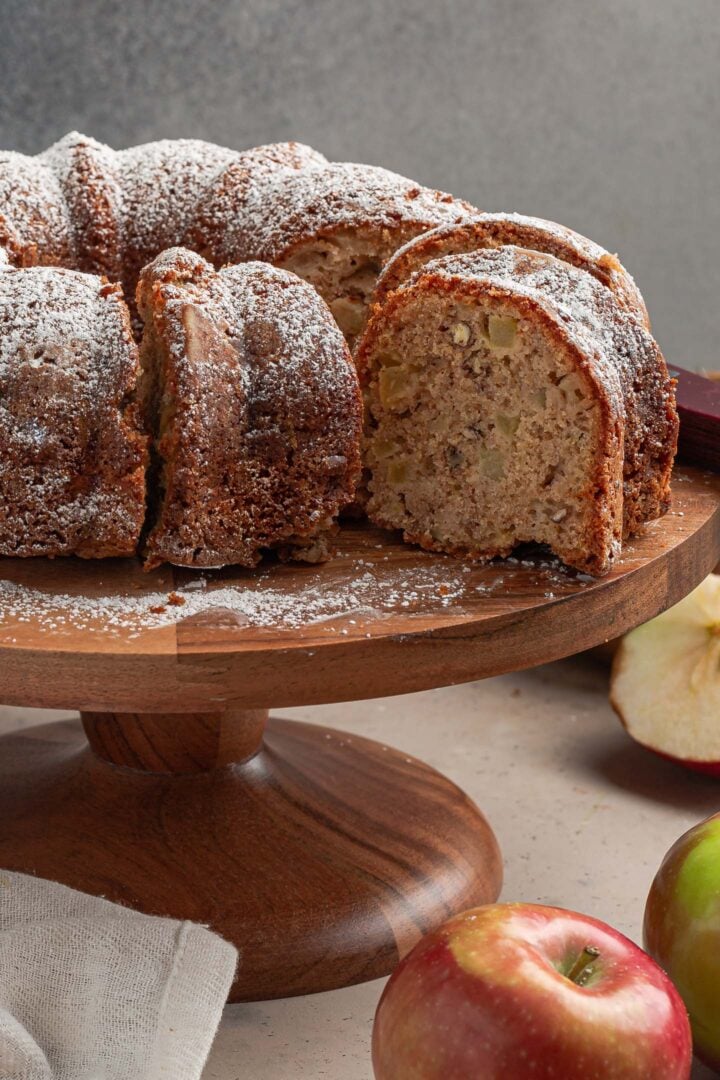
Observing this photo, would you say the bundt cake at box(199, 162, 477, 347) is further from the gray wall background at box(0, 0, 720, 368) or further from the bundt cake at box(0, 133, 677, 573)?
the gray wall background at box(0, 0, 720, 368)

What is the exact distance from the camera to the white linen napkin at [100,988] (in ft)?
4.76

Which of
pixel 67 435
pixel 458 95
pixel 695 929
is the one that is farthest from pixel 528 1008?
pixel 458 95

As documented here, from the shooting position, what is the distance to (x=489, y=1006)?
4.14ft

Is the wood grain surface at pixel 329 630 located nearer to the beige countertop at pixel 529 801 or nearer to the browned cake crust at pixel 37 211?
the beige countertop at pixel 529 801

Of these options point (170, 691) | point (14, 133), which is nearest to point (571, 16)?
point (14, 133)

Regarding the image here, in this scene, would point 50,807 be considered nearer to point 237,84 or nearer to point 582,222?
point 237,84

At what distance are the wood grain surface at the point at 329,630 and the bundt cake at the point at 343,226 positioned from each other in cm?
46

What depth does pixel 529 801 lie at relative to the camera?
2189 millimetres

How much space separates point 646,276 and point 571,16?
741mm

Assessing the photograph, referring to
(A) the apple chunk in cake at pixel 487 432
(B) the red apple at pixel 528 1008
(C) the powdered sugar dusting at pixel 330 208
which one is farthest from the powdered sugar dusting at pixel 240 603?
(C) the powdered sugar dusting at pixel 330 208

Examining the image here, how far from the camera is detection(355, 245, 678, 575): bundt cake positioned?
1.60 metres

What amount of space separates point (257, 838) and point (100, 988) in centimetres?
36

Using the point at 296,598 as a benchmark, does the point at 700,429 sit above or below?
above

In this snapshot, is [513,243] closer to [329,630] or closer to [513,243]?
[513,243]
